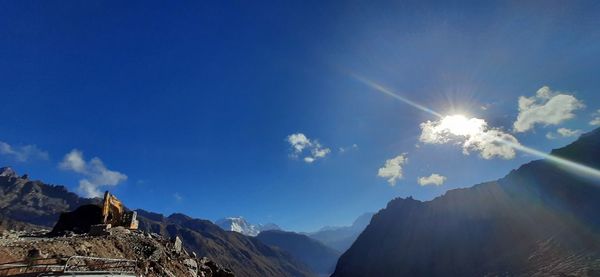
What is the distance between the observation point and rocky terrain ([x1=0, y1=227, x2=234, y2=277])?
21.4 meters

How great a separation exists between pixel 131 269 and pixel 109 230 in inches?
391

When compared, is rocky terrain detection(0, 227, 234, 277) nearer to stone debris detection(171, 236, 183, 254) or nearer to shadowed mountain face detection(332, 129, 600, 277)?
stone debris detection(171, 236, 183, 254)

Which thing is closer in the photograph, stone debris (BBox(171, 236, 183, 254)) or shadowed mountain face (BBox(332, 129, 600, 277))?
stone debris (BBox(171, 236, 183, 254))

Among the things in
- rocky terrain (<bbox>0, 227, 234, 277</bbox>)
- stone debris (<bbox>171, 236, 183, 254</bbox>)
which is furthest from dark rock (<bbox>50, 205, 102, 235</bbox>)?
rocky terrain (<bbox>0, 227, 234, 277</bbox>)

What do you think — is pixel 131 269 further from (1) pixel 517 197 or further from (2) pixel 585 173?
(1) pixel 517 197

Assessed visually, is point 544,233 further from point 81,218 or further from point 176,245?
point 81,218

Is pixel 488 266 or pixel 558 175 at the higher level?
pixel 558 175

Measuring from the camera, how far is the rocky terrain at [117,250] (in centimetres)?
2138

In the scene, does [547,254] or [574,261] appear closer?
[574,261]

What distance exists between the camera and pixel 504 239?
174250 millimetres

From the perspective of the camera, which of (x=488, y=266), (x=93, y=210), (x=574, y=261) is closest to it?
(x=93, y=210)

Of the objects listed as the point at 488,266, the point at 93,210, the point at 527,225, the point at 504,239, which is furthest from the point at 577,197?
the point at 93,210

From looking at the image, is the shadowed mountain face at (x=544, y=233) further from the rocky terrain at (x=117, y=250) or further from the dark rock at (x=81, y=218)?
the dark rock at (x=81, y=218)

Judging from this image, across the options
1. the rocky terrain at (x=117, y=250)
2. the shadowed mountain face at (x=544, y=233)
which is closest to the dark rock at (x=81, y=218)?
the rocky terrain at (x=117, y=250)
